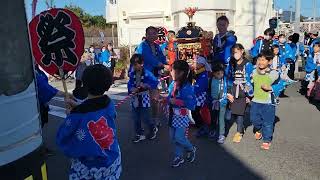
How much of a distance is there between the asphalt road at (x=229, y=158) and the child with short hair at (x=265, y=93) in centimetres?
28

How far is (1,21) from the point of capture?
2334 millimetres

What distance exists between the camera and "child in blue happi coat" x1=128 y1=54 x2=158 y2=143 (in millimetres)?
6798

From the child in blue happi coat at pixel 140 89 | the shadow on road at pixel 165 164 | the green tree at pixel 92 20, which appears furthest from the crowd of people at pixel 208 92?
the green tree at pixel 92 20

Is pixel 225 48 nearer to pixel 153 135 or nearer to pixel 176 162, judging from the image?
pixel 153 135

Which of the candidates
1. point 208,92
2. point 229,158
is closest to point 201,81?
point 208,92

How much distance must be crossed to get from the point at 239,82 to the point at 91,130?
397 centimetres

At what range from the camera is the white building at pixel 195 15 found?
2503 centimetres

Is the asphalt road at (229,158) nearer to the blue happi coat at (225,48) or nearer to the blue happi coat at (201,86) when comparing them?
the blue happi coat at (201,86)

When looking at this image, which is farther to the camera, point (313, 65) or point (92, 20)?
point (92, 20)

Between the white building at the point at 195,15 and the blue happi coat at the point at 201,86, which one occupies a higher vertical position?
the white building at the point at 195,15

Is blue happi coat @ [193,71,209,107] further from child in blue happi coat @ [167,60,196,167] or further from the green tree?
the green tree

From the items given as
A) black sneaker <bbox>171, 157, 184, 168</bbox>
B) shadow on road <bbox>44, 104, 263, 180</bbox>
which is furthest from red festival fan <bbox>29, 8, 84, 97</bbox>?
black sneaker <bbox>171, 157, 184, 168</bbox>

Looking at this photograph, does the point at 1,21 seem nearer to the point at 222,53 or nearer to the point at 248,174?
the point at 248,174

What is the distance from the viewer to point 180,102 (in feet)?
17.5
